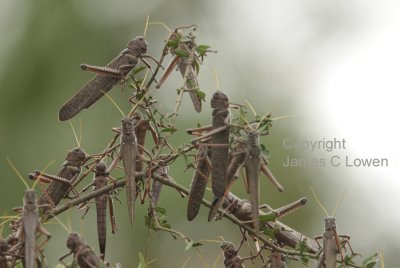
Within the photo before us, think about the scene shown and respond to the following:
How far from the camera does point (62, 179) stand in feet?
11.0

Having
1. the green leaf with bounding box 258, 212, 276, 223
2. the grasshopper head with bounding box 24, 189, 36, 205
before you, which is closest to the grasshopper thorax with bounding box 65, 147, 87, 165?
the grasshopper head with bounding box 24, 189, 36, 205

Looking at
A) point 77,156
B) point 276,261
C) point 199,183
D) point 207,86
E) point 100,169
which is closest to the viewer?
Result: point 199,183

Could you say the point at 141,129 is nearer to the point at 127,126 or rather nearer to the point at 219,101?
the point at 127,126

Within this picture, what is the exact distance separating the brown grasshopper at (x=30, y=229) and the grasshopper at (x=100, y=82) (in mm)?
664

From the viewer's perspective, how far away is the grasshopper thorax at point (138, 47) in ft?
11.7

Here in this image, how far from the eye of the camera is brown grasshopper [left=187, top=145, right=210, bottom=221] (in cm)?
296

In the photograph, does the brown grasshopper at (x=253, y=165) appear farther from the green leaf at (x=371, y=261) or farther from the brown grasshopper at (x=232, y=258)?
the green leaf at (x=371, y=261)

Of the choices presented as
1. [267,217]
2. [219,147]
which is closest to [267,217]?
[267,217]

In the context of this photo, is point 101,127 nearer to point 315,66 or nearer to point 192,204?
point 315,66

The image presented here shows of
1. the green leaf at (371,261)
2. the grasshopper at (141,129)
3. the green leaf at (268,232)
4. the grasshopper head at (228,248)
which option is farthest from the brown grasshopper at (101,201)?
the green leaf at (371,261)

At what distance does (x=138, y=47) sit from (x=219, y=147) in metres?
0.86

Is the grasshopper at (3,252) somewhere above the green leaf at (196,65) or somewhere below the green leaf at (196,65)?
below

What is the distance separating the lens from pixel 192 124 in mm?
12844

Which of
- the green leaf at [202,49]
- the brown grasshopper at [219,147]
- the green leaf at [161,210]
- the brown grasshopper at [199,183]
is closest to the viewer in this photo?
the brown grasshopper at [219,147]
